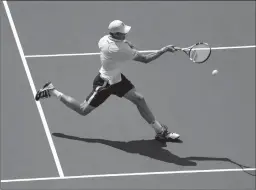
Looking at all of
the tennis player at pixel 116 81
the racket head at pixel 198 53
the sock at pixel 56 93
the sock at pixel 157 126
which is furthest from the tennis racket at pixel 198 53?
the sock at pixel 56 93

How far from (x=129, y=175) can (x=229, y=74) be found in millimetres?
3564

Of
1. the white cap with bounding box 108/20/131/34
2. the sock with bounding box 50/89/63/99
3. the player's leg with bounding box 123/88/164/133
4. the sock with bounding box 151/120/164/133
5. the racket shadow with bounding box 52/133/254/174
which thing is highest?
the white cap with bounding box 108/20/131/34

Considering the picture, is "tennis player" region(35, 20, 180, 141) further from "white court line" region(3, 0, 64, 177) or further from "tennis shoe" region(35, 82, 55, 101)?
"white court line" region(3, 0, 64, 177)

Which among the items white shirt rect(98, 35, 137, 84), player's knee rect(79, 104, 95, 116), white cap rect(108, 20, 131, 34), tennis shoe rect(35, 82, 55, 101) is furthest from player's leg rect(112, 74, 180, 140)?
tennis shoe rect(35, 82, 55, 101)

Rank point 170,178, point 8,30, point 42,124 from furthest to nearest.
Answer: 1. point 8,30
2. point 42,124
3. point 170,178

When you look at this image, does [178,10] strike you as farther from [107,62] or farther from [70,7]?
[107,62]

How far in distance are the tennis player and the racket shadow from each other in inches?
8.2

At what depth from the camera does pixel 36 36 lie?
1572cm

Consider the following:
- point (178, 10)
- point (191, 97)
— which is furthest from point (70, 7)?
point (191, 97)

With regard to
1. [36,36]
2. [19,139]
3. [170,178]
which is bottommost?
[170,178]

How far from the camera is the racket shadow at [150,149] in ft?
41.7

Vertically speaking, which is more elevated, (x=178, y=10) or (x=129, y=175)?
(x=178, y=10)

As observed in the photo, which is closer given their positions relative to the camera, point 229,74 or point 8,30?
point 229,74

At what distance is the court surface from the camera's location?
40.6ft
